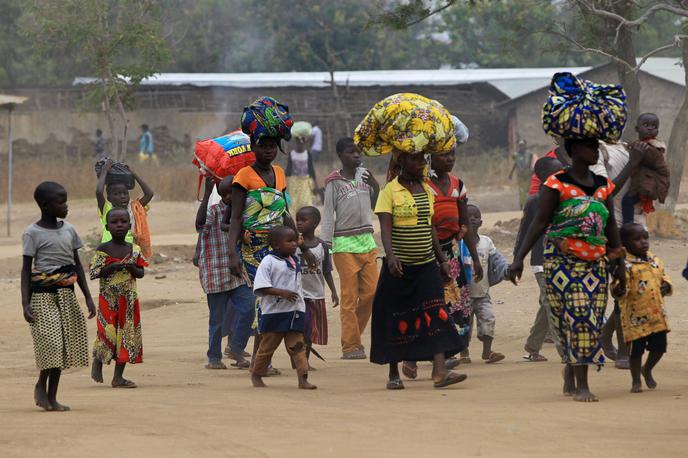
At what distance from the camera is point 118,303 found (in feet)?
28.5

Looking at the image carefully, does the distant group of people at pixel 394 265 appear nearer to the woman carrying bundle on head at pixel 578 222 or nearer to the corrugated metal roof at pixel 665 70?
the woman carrying bundle on head at pixel 578 222

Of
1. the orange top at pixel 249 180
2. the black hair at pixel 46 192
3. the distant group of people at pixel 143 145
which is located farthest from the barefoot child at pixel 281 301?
the distant group of people at pixel 143 145

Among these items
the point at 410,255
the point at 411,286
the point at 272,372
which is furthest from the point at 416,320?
the point at 272,372

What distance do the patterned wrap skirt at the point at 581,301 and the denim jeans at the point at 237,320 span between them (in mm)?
3270

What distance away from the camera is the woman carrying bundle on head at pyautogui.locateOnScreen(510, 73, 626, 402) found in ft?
24.2

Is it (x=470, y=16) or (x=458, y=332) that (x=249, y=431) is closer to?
(x=458, y=332)

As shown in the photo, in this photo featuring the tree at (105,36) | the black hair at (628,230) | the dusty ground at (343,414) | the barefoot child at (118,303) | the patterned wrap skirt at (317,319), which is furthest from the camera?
the tree at (105,36)

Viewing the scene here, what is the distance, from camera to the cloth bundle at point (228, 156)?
980 centimetres

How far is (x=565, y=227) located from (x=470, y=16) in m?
44.4

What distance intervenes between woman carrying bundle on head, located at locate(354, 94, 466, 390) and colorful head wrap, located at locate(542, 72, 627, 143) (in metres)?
1.16

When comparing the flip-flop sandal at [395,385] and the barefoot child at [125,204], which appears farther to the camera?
the barefoot child at [125,204]

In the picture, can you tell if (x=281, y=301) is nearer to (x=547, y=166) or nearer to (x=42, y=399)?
(x=42, y=399)

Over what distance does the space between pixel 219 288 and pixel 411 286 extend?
86.9 inches

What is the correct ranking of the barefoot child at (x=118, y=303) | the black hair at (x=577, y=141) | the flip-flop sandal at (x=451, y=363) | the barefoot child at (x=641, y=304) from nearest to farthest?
1. the black hair at (x=577, y=141)
2. the barefoot child at (x=641, y=304)
3. the barefoot child at (x=118, y=303)
4. the flip-flop sandal at (x=451, y=363)
